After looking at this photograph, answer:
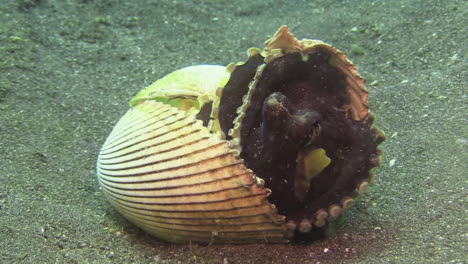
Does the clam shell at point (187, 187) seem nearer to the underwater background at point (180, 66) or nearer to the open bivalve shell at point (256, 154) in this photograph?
the open bivalve shell at point (256, 154)

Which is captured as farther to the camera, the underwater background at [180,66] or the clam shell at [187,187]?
the underwater background at [180,66]

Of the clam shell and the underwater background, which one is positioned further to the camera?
the underwater background

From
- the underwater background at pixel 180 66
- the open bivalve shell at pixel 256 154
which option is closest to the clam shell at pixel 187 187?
the open bivalve shell at pixel 256 154

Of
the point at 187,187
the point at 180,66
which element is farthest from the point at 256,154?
the point at 180,66

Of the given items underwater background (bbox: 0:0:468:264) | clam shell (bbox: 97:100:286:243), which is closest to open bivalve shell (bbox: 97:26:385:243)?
clam shell (bbox: 97:100:286:243)

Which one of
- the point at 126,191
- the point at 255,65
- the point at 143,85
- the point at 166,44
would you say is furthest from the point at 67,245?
the point at 166,44

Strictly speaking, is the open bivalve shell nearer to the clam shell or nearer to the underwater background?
the clam shell
